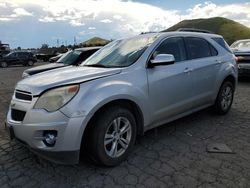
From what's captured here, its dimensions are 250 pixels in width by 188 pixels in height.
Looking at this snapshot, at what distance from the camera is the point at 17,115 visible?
347 cm

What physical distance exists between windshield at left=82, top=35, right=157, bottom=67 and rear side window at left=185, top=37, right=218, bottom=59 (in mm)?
803

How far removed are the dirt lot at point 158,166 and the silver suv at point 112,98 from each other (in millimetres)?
286

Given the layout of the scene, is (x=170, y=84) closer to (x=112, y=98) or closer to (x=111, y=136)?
(x=112, y=98)

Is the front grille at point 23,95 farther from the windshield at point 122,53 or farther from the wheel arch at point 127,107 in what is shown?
the windshield at point 122,53

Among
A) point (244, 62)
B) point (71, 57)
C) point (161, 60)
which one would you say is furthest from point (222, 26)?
point (161, 60)

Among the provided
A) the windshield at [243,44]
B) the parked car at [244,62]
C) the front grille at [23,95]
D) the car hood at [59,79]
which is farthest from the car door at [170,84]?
the windshield at [243,44]

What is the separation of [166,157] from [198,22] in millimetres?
141837

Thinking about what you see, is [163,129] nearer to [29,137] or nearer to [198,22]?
[29,137]

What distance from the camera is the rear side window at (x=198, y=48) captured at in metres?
4.95

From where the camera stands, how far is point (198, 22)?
447 ft

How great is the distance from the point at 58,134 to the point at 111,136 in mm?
736

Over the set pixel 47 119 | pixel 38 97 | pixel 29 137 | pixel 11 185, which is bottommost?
pixel 11 185

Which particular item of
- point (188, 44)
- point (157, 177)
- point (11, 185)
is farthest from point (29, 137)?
point (188, 44)

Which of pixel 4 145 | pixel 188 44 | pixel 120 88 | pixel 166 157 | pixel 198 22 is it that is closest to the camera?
pixel 120 88
